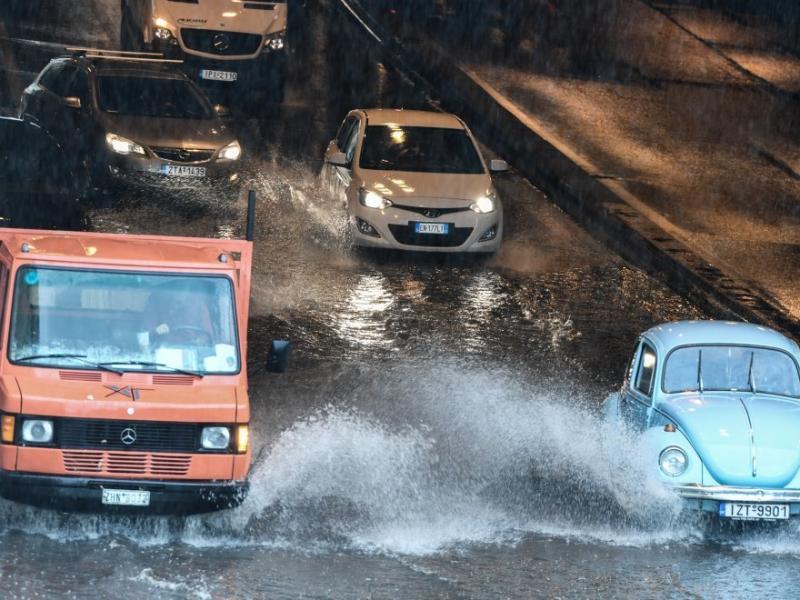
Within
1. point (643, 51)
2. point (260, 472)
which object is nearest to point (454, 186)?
point (260, 472)

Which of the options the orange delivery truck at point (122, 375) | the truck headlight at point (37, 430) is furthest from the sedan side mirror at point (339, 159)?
the truck headlight at point (37, 430)

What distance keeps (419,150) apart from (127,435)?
10257 mm

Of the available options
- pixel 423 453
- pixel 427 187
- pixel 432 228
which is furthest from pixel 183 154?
pixel 423 453

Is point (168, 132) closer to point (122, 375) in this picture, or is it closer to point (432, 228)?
point (432, 228)

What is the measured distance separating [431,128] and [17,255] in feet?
33.6

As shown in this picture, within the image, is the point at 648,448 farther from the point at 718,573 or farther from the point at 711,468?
the point at 718,573

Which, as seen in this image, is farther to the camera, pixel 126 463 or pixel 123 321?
pixel 123 321

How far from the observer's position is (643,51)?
31234 mm

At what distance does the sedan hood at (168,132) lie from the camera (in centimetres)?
1905

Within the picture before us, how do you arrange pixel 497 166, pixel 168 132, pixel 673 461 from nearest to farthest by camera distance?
1. pixel 673 461
2. pixel 497 166
3. pixel 168 132

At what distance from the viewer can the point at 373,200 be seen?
17.7 m

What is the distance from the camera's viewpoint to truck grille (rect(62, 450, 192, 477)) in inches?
359

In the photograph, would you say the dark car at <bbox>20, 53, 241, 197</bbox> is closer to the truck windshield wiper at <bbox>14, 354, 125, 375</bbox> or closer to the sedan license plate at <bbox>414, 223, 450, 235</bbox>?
the sedan license plate at <bbox>414, 223, 450, 235</bbox>

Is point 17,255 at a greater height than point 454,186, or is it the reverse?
point 17,255
